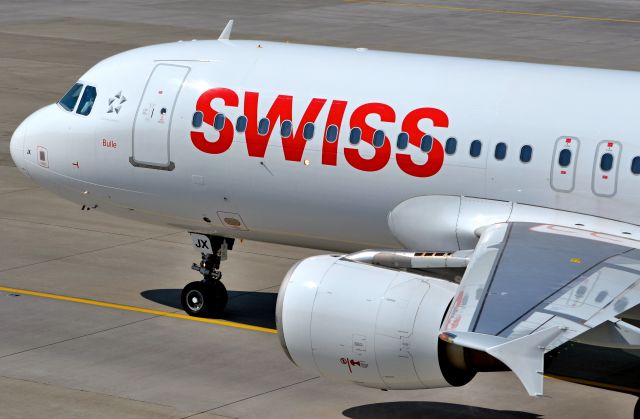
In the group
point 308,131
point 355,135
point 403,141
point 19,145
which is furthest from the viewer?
point 19,145

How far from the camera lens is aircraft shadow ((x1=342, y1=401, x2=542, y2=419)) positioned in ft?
74.5

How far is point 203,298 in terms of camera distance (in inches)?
1080

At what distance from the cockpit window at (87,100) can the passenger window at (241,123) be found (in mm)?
3318

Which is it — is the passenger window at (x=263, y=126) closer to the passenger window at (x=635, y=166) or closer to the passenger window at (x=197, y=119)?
the passenger window at (x=197, y=119)

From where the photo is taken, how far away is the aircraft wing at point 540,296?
1689 centimetres

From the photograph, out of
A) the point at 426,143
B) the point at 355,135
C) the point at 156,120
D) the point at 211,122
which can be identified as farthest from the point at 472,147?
the point at 156,120

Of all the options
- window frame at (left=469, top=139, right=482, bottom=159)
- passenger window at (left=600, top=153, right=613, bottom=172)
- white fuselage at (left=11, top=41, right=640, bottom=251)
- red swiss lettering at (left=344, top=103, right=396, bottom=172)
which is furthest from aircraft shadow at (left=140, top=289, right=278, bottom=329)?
passenger window at (left=600, top=153, right=613, bottom=172)

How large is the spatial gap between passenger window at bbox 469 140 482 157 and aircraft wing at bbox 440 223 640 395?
6.61 ft

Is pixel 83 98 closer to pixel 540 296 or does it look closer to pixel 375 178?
pixel 375 178

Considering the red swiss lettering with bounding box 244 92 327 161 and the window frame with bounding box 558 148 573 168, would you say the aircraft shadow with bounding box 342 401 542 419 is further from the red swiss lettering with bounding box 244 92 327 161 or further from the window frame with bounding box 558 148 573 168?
the red swiss lettering with bounding box 244 92 327 161

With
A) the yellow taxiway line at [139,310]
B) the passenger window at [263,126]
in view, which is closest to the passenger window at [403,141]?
the passenger window at [263,126]

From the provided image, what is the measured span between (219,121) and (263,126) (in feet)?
2.89

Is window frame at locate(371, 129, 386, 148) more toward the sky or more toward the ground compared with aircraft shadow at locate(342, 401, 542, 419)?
more toward the sky

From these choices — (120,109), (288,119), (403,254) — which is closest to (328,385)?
→ (403,254)
